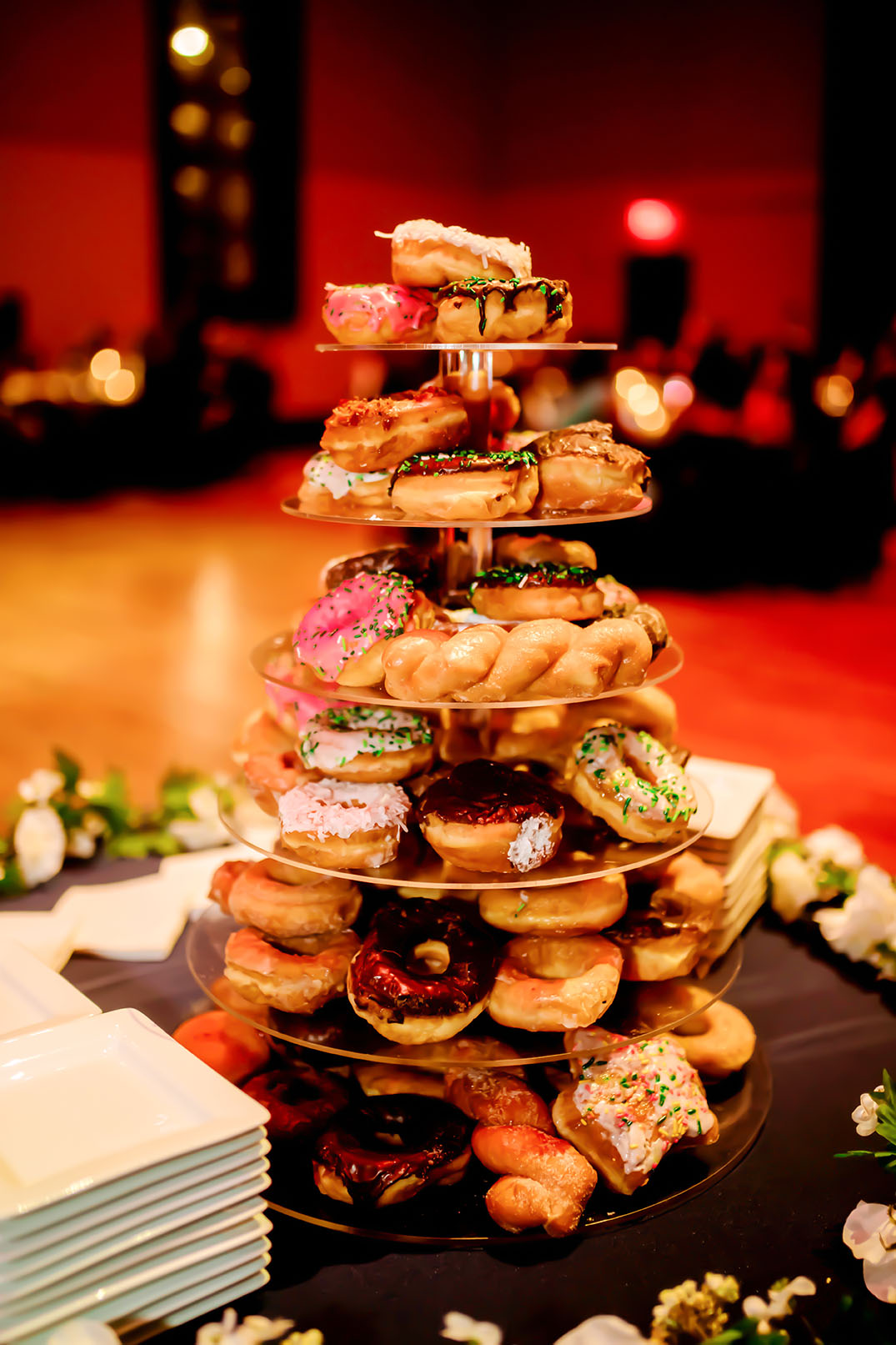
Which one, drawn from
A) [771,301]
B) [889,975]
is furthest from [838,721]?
[771,301]

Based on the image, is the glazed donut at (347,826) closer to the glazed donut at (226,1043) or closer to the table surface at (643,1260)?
the glazed donut at (226,1043)

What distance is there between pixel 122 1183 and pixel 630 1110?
86 centimetres

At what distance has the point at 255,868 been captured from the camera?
7.72ft

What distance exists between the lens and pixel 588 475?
2.08 m

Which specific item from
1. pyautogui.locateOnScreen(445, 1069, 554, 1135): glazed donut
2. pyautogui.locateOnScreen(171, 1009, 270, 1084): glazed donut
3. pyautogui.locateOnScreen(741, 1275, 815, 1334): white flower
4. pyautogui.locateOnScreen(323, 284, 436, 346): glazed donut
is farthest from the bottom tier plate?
pyautogui.locateOnScreen(323, 284, 436, 346): glazed donut

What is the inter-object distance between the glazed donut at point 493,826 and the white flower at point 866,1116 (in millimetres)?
652

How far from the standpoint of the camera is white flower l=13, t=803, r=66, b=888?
10.2 feet

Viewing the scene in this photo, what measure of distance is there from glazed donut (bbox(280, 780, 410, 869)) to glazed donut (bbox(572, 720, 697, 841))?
1.07 feet

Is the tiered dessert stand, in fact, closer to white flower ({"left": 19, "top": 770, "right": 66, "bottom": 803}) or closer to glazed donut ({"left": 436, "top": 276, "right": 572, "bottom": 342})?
glazed donut ({"left": 436, "top": 276, "right": 572, "bottom": 342})

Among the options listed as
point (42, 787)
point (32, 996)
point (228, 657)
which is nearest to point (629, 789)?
point (32, 996)

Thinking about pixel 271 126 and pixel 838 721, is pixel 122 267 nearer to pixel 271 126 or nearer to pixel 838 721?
pixel 271 126

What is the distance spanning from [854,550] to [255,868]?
20.1ft

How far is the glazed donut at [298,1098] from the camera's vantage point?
2.12 m

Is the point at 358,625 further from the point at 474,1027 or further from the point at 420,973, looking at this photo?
the point at 474,1027
